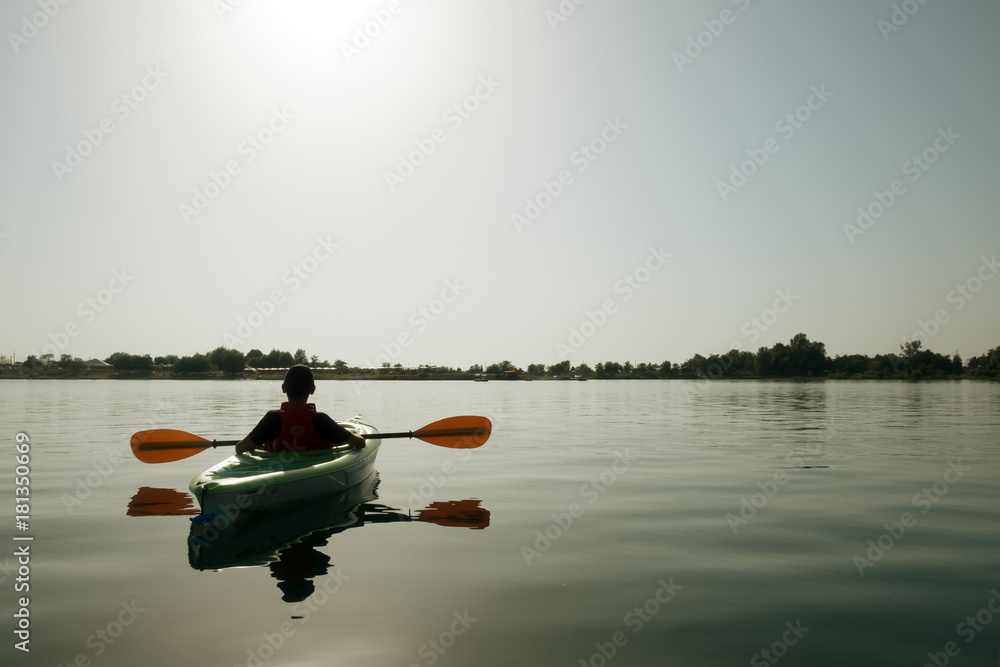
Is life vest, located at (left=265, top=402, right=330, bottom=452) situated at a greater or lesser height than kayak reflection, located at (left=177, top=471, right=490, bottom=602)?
greater

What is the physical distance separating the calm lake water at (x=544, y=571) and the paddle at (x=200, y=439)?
2.23ft

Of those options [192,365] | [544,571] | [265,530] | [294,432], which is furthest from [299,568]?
[192,365]

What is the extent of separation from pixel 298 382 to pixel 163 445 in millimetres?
3780

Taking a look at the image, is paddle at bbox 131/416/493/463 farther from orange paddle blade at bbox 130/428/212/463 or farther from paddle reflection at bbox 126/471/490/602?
paddle reflection at bbox 126/471/490/602

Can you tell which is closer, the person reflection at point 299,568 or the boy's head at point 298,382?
the person reflection at point 299,568

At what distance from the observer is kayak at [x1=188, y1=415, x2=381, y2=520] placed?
6988mm

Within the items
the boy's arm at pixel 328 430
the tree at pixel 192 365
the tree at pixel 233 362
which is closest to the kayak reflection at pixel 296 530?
the boy's arm at pixel 328 430

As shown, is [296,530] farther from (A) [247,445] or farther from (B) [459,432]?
(B) [459,432]

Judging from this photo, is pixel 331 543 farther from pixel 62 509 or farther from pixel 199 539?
pixel 62 509

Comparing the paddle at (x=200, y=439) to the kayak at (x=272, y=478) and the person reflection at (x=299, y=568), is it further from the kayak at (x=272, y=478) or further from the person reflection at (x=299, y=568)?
the person reflection at (x=299, y=568)

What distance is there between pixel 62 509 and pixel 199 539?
3385mm

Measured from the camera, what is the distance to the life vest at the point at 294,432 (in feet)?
29.0

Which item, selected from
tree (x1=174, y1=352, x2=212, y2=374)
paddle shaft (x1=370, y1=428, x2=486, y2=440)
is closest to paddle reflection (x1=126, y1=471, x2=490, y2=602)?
paddle shaft (x1=370, y1=428, x2=486, y2=440)

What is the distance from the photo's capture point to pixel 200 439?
1055 centimetres
